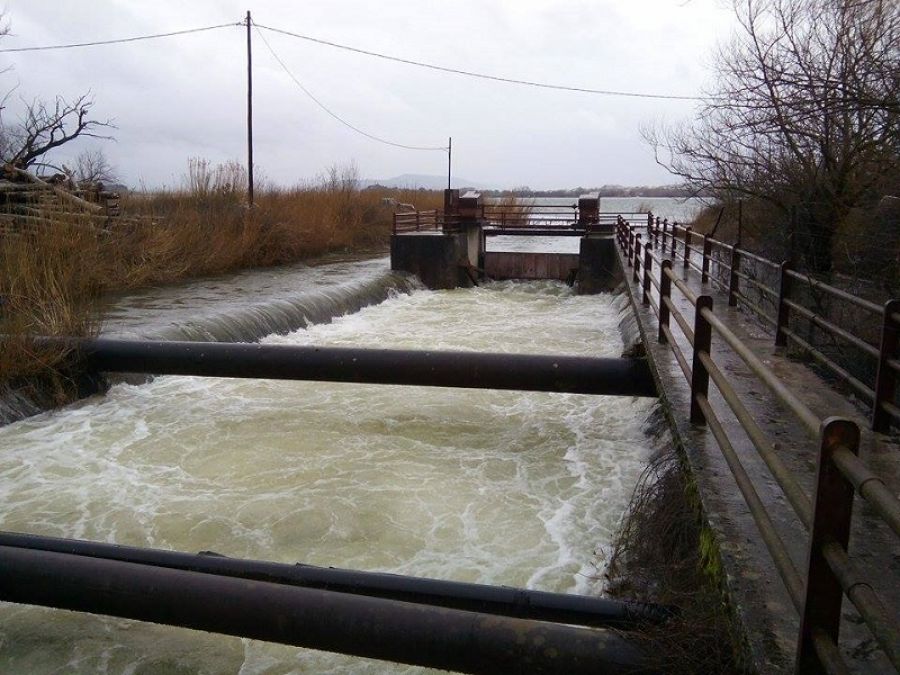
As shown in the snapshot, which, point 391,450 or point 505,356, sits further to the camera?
point 505,356

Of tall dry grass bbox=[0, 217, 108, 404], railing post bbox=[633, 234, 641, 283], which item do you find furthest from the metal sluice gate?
railing post bbox=[633, 234, 641, 283]

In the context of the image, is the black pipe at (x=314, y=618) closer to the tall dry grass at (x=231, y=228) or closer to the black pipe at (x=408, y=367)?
the black pipe at (x=408, y=367)

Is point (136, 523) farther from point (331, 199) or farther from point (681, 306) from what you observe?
point (331, 199)

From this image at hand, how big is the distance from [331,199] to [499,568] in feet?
92.5

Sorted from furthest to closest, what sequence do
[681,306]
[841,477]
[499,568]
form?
[681,306] < [499,568] < [841,477]

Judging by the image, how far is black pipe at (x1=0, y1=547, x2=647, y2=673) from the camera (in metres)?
3.39

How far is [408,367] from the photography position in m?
8.63

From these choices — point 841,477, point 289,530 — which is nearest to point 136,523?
point 289,530

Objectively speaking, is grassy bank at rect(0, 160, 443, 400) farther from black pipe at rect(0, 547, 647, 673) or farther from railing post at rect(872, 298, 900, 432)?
railing post at rect(872, 298, 900, 432)

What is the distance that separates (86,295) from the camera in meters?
11.2

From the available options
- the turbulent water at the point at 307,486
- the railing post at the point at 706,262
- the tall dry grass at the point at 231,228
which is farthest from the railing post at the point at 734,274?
the tall dry grass at the point at 231,228

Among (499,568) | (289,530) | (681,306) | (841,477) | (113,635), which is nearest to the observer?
(841,477)

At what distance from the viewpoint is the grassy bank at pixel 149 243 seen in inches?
377

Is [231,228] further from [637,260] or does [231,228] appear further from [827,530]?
[827,530]
